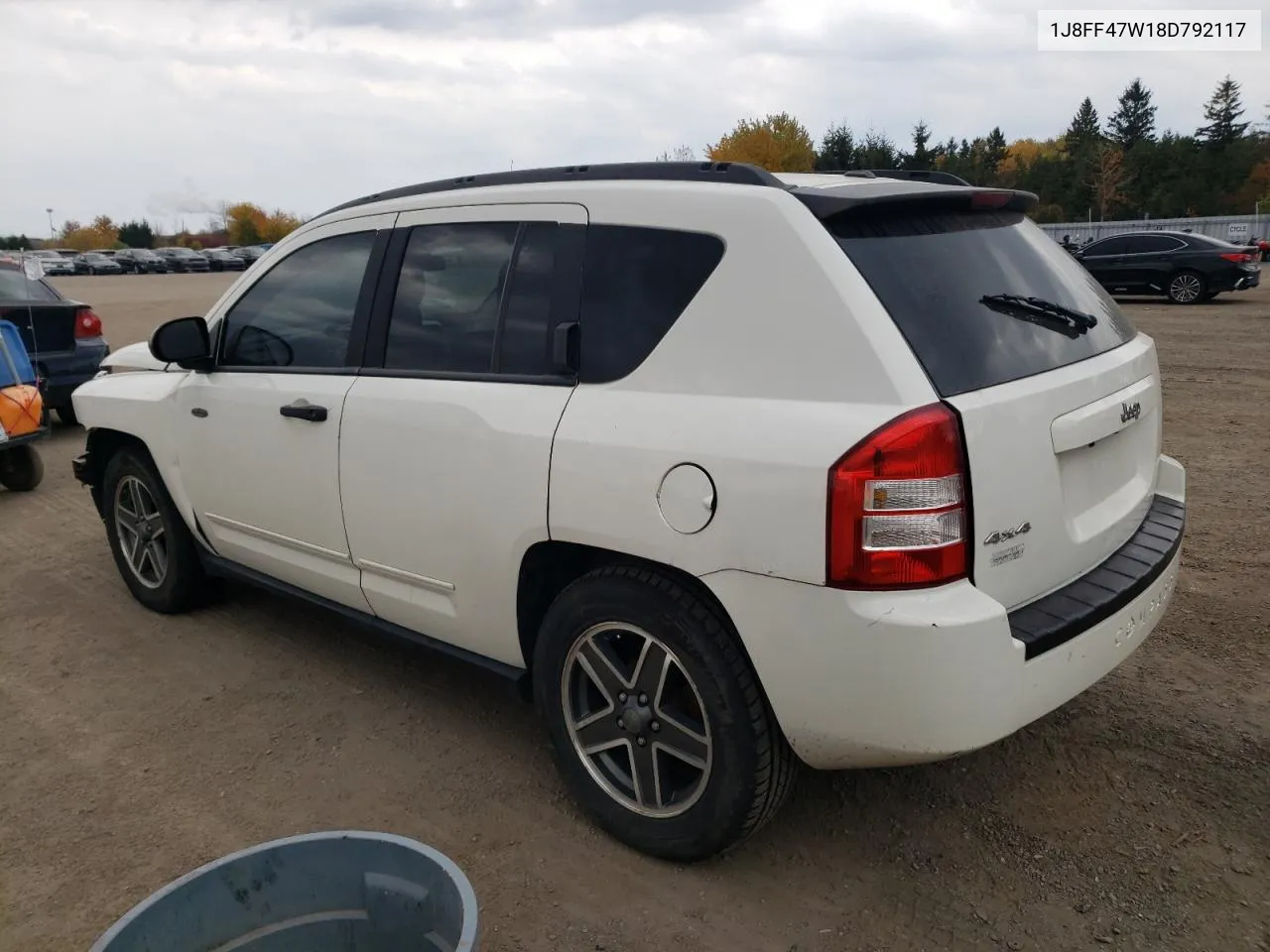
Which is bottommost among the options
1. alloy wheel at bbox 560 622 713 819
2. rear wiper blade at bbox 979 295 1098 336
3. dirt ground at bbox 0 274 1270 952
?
dirt ground at bbox 0 274 1270 952

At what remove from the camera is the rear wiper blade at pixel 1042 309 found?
2697 millimetres

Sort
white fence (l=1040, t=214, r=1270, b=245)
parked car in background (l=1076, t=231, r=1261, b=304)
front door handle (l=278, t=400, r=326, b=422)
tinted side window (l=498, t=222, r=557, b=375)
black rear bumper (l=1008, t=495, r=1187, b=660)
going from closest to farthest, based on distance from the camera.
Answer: black rear bumper (l=1008, t=495, r=1187, b=660) < tinted side window (l=498, t=222, r=557, b=375) < front door handle (l=278, t=400, r=326, b=422) < parked car in background (l=1076, t=231, r=1261, b=304) < white fence (l=1040, t=214, r=1270, b=245)

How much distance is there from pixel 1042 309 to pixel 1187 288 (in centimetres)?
1904

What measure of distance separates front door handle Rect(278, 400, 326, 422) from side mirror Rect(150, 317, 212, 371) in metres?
0.67

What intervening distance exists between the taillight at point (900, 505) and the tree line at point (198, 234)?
109m

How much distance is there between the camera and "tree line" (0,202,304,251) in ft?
342

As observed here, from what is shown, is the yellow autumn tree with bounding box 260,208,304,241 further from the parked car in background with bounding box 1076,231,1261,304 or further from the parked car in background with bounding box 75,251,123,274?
the parked car in background with bounding box 1076,231,1261,304

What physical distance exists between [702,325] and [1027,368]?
86 centimetres

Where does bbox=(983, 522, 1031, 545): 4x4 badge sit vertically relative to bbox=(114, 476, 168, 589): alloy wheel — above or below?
above

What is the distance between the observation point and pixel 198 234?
11919 centimetres

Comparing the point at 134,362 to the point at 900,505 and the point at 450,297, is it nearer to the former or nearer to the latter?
the point at 450,297

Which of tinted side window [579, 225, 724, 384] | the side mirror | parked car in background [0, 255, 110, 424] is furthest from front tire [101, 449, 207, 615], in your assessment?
parked car in background [0, 255, 110, 424]

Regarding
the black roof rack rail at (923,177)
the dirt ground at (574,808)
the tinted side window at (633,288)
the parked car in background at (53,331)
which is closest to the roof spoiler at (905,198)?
the black roof rack rail at (923,177)

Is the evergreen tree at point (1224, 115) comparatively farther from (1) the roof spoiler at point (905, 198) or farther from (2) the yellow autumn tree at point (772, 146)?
(1) the roof spoiler at point (905, 198)
